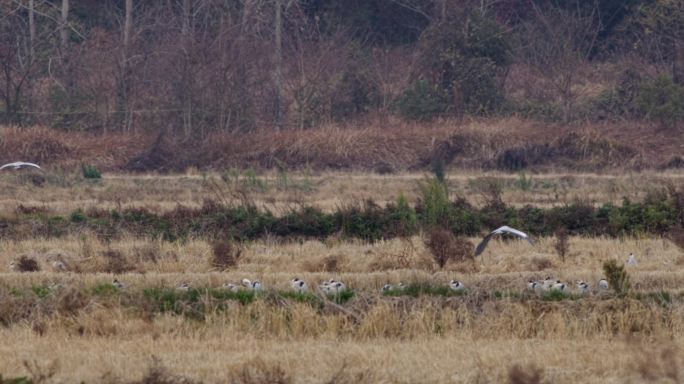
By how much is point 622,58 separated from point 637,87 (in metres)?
3.26

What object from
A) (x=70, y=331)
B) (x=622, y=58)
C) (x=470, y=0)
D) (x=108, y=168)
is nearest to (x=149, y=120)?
(x=108, y=168)

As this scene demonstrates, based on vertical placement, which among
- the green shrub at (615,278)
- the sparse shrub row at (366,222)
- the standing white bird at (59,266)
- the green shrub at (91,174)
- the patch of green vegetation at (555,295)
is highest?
the green shrub at (615,278)

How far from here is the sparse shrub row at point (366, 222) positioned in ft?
60.4

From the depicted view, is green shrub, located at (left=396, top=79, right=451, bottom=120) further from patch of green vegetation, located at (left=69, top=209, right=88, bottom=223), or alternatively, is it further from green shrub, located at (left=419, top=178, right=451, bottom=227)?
patch of green vegetation, located at (left=69, top=209, right=88, bottom=223)

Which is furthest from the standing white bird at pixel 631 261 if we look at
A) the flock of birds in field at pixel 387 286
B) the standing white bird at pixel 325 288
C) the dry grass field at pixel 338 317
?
the standing white bird at pixel 325 288

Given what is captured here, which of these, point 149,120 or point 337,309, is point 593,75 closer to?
point 149,120

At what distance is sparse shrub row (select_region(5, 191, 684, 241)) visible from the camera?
18422 millimetres

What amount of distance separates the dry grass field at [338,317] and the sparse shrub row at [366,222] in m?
1.24

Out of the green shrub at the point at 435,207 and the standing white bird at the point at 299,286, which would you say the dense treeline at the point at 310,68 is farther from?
the standing white bird at the point at 299,286

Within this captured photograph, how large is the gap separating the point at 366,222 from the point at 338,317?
286 inches

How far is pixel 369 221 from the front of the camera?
18.7 m

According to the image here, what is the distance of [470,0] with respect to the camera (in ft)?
135

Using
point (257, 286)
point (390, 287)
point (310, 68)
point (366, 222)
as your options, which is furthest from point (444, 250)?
point (310, 68)

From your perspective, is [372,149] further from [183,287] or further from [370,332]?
[370,332]
